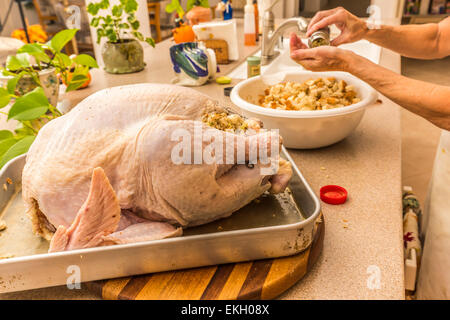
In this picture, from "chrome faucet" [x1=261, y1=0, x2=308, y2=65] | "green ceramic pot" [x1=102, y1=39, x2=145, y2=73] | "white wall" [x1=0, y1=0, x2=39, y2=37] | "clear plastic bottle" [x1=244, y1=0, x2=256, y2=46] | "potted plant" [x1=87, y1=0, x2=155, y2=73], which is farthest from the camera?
"white wall" [x1=0, y1=0, x2=39, y2=37]

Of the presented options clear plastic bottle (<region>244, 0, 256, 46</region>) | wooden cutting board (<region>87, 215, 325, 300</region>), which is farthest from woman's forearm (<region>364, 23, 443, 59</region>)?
clear plastic bottle (<region>244, 0, 256, 46</region>)

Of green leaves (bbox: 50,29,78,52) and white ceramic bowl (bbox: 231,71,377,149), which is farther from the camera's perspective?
green leaves (bbox: 50,29,78,52)

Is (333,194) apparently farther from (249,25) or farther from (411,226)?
(249,25)

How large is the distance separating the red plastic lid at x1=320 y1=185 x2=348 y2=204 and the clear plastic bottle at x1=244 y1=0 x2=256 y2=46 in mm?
1557

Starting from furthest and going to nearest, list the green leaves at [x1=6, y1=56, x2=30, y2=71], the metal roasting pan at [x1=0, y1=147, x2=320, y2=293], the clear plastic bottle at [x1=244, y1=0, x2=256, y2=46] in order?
the clear plastic bottle at [x1=244, y1=0, x2=256, y2=46] → the green leaves at [x1=6, y1=56, x2=30, y2=71] → the metal roasting pan at [x1=0, y1=147, x2=320, y2=293]

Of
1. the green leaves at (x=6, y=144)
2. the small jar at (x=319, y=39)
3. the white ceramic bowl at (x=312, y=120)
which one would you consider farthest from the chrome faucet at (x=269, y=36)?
the green leaves at (x=6, y=144)

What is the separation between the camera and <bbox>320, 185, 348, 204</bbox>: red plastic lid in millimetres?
801

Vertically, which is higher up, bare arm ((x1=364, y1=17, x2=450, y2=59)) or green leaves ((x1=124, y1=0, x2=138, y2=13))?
green leaves ((x1=124, y1=0, x2=138, y2=13))

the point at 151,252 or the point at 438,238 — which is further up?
the point at 151,252

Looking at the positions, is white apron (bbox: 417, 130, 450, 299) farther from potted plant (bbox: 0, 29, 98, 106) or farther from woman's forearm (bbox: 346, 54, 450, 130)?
potted plant (bbox: 0, 29, 98, 106)

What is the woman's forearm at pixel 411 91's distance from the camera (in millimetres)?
803

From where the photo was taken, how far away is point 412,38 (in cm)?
122

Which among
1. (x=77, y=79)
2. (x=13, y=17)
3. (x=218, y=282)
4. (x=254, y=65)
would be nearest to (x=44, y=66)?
(x=77, y=79)

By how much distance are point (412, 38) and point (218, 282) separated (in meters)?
1.11
